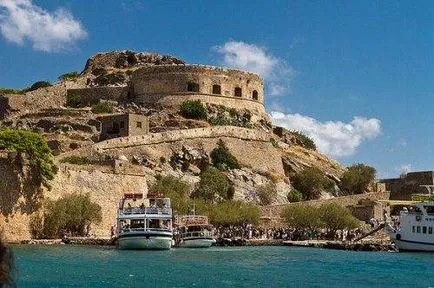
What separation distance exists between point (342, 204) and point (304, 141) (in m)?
14.6

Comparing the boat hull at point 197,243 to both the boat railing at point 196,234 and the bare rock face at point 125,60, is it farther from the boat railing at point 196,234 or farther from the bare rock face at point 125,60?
the bare rock face at point 125,60

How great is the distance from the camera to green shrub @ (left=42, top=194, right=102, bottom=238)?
3869cm

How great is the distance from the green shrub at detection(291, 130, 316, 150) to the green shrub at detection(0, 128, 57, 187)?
3270cm

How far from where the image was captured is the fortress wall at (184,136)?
49.8 metres

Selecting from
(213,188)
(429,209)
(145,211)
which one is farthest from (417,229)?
(145,211)

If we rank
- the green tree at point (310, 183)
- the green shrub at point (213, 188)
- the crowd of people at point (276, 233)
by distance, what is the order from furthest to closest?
the green tree at point (310, 183), the green shrub at point (213, 188), the crowd of people at point (276, 233)

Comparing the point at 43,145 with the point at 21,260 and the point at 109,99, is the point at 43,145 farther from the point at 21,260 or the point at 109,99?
the point at 109,99

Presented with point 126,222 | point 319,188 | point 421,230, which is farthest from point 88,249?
point 319,188

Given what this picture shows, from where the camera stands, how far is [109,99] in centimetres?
6419

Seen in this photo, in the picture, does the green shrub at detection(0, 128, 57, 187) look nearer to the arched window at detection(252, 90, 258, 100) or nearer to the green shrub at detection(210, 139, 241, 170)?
the green shrub at detection(210, 139, 241, 170)

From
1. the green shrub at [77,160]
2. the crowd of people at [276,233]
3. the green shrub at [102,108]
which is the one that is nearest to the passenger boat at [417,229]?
the crowd of people at [276,233]

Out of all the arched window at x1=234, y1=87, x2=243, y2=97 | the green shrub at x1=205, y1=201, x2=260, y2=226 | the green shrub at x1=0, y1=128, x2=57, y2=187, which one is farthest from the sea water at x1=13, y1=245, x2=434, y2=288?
the arched window at x1=234, y1=87, x2=243, y2=97

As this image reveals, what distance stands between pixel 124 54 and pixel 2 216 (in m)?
37.9

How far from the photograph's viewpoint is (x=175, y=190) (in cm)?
4628
